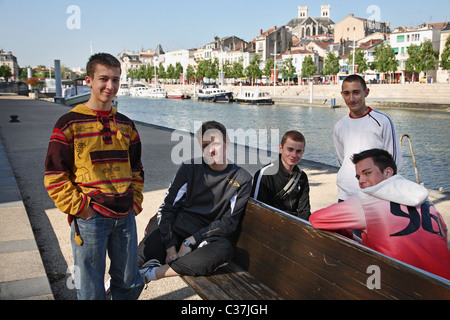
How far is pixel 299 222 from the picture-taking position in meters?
2.68

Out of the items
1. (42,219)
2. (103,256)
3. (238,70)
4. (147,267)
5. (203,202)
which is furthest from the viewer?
(238,70)

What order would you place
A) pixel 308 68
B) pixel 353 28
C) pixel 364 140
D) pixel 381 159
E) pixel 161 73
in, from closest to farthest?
pixel 381 159, pixel 364 140, pixel 308 68, pixel 353 28, pixel 161 73

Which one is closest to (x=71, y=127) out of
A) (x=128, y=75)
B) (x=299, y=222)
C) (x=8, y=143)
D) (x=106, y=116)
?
(x=106, y=116)

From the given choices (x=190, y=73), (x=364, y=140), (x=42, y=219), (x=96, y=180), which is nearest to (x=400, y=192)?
(x=364, y=140)

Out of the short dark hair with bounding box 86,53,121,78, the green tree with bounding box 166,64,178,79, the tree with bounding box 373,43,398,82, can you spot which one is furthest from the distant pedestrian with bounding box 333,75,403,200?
the green tree with bounding box 166,64,178,79

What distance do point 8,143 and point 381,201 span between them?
1267 centimetres

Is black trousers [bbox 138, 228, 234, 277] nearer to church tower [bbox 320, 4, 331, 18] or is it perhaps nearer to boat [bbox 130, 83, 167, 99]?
boat [bbox 130, 83, 167, 99]

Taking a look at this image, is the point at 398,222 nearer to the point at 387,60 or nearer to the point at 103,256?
the point at 103,256

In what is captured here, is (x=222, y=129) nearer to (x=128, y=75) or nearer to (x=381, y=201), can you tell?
(x=381, y=201)

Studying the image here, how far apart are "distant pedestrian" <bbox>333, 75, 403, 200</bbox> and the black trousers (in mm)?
1224

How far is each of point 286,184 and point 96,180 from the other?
194cm

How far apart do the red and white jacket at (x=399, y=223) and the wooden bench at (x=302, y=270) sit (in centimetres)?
21

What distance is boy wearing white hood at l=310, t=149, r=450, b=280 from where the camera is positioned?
7.47ft

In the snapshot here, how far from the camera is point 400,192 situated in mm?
2367
